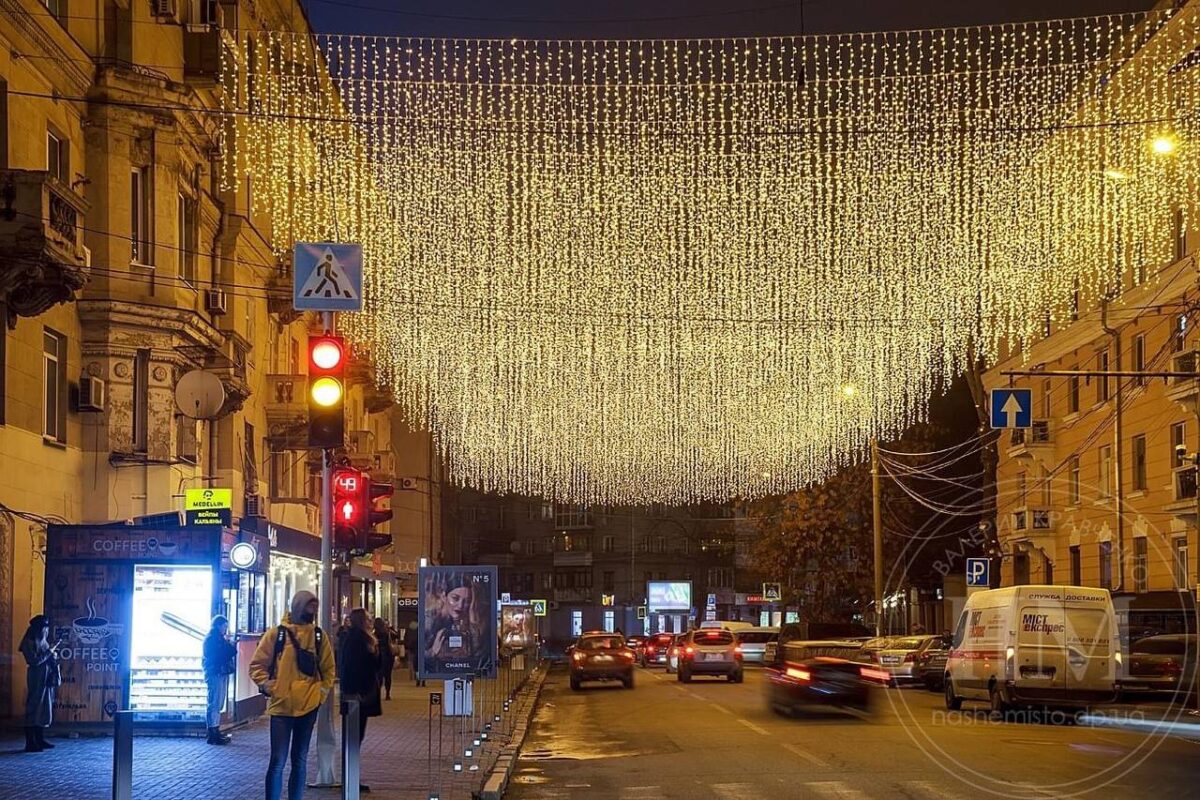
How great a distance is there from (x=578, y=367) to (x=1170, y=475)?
15672 millimetres

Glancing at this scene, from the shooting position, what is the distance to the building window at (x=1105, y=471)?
1786 inches

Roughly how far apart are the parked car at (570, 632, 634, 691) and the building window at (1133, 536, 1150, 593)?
1396cm

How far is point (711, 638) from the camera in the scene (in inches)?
1804

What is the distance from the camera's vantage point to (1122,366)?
43156mm

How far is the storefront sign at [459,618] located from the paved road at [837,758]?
1563 millimetres

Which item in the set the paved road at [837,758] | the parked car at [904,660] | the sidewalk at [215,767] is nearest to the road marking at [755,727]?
the paved road at [837,758]

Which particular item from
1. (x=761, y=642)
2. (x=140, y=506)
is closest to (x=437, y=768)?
(x=140, y=506)

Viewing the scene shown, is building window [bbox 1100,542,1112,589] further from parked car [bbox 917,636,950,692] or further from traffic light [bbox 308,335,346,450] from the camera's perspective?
traffic light [bbox 308,335,346,450]

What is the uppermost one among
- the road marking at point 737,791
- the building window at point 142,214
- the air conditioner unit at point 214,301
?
the building window at point 142,214

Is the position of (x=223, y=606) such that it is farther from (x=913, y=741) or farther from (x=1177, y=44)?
(x=1177, y=44)

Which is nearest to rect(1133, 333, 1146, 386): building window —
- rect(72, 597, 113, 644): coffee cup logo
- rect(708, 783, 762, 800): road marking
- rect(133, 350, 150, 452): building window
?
rect(133, 350, 150, 452): building window

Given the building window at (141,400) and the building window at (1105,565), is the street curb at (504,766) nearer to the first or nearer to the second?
the building window at (141,400)

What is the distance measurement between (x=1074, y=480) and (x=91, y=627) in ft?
113

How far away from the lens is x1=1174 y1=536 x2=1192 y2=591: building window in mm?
40812
